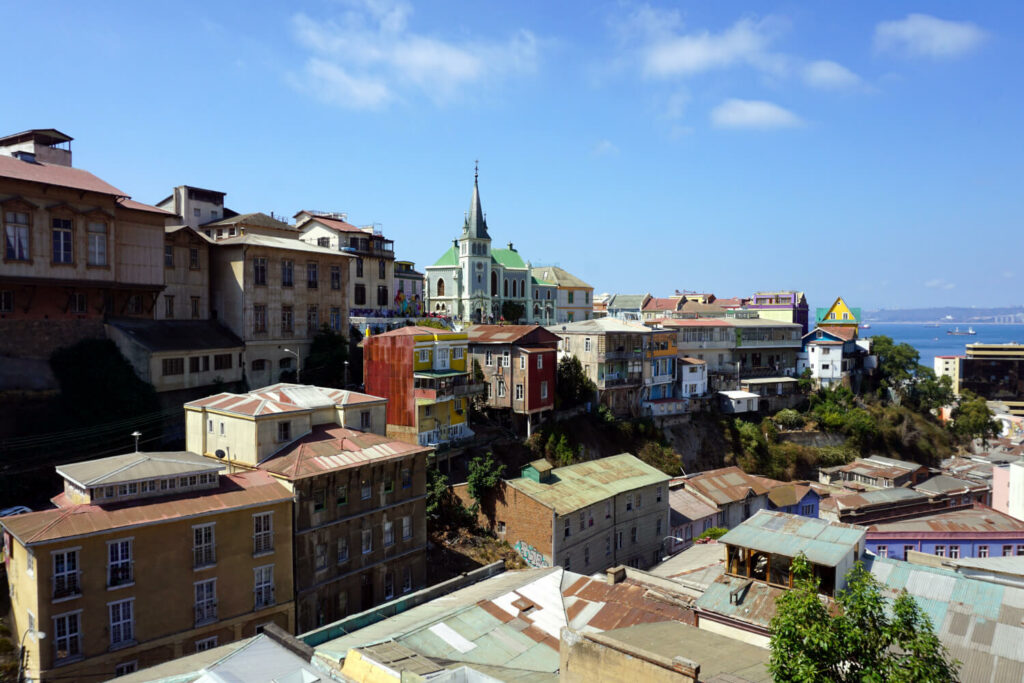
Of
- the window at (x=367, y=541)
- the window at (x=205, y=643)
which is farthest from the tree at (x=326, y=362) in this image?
the window at (x=205, y=643)

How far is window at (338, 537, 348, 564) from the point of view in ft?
95.8

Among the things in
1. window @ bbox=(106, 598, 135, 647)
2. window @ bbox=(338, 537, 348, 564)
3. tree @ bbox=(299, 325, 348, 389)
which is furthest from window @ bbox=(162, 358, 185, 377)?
window @ bbox=(106, 598, 135, 647)

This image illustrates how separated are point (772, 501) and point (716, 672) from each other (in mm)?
32686

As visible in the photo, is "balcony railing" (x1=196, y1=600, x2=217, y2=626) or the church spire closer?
"balcony railing" (x1=196, y1=600, x2=217, y2=626)

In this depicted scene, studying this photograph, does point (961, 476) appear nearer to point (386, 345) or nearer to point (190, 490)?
point (386, 345)

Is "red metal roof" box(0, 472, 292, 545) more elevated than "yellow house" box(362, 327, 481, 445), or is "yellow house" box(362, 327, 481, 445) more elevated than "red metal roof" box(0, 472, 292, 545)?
"yellow house" box(362, 327, 481, 445)

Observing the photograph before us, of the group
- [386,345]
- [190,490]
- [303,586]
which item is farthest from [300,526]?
[386,345]

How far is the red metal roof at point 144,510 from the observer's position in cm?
2170

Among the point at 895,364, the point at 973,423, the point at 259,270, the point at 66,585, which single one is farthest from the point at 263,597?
the point at 895,364

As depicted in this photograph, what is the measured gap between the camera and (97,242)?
37.6 m

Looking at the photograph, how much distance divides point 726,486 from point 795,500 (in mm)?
4455

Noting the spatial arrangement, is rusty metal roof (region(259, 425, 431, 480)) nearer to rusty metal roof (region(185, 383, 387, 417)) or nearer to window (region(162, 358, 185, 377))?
rusty metal roof (region(185, 383, 387, 417))

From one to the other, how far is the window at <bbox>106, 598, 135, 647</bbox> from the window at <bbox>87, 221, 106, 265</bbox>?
21.7 meters

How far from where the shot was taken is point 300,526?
27688mm
